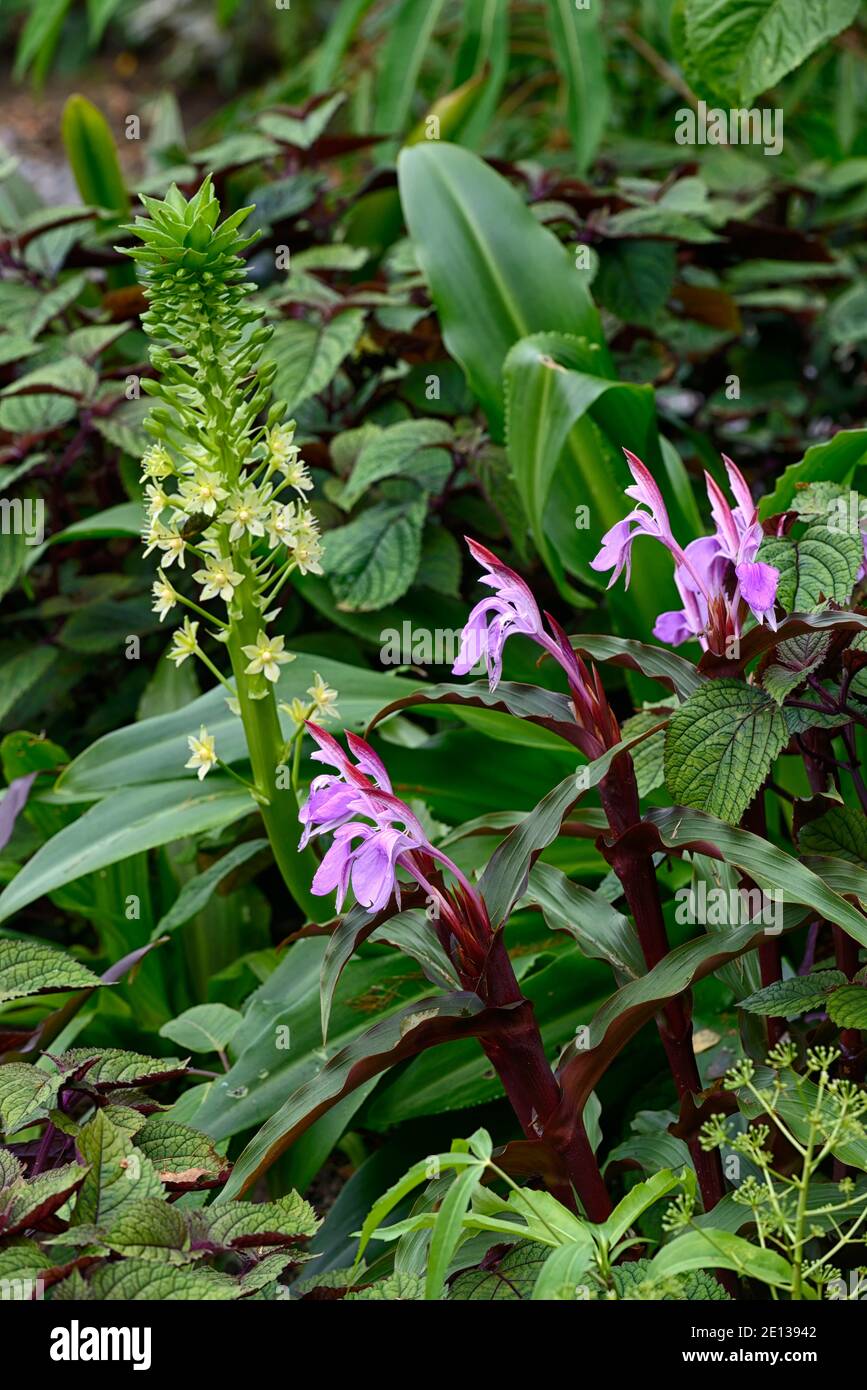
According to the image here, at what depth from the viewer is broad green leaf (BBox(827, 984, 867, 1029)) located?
886mm

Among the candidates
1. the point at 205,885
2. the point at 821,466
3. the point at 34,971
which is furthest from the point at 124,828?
the point at 821,466

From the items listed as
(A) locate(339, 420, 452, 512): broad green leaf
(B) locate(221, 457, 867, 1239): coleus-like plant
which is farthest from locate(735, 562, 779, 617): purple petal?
(A) locate(339, 420, 452, 512): broad green leaf

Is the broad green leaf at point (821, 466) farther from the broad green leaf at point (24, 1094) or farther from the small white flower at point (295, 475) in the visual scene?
the broad green leaf at point (24, 1094)

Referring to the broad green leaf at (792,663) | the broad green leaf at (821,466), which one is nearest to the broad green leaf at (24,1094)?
the broad green leaf at (792,663)

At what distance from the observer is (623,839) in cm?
97

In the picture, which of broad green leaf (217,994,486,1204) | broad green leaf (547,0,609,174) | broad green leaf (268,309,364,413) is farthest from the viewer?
broad green leaf (547,0,609,174)

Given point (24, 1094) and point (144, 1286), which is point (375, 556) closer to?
point (24, 1094)

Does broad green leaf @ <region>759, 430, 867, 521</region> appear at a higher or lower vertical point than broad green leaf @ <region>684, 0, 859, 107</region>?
lower

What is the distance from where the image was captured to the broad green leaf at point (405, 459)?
5.35 feet

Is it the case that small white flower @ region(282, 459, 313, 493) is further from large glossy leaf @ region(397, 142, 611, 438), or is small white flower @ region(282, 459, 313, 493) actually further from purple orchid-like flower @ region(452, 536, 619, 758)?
large glossy leaf @ region(397, 142, 611, 438)

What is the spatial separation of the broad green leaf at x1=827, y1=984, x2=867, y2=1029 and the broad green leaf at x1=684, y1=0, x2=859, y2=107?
1112mm

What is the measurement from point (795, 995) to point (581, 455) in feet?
2.77

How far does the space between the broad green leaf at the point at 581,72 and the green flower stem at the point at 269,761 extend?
5.33 ft
